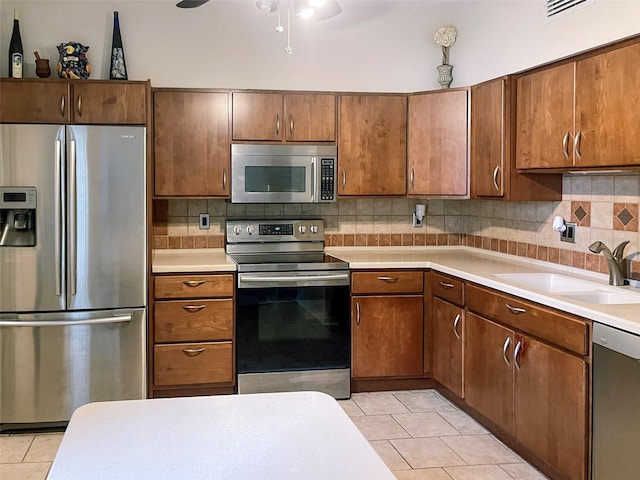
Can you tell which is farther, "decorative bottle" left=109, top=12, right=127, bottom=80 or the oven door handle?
"decorative bottle" left=109, top=12, right=127, bottom=80

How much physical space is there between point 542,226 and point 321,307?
4.71 ft

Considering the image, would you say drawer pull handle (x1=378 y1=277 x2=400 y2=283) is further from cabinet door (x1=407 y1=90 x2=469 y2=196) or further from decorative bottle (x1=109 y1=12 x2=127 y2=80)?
decorative bottle (x1=109 y1=12 x2=127 y2=80)

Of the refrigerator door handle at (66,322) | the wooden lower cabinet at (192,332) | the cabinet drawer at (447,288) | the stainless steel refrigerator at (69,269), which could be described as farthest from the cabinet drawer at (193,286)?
the cabinet drawer at (447,288)

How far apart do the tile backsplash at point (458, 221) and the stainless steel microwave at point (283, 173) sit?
0.32 metres

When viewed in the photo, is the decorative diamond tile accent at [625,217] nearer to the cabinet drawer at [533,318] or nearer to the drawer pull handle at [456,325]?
the cabinet drawer at [533,318]

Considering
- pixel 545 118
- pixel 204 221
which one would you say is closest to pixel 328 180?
pixel 204 221

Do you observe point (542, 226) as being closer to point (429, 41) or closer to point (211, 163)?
point (429, 41)

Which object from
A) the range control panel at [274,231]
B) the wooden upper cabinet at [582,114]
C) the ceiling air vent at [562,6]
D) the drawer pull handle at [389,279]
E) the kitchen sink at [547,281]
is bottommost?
the drawer pull handle at [389,279]

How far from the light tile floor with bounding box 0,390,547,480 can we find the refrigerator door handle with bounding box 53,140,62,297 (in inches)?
33.4

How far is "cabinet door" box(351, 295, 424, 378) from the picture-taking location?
14.0 ft

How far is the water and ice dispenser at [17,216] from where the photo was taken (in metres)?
3.67

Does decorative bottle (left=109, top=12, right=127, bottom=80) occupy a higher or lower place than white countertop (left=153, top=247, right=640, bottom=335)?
higher

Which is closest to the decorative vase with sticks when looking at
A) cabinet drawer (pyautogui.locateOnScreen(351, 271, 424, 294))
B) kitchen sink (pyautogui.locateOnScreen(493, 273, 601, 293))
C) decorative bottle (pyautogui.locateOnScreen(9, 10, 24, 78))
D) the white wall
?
the white wall

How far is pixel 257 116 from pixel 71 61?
3.88ft
